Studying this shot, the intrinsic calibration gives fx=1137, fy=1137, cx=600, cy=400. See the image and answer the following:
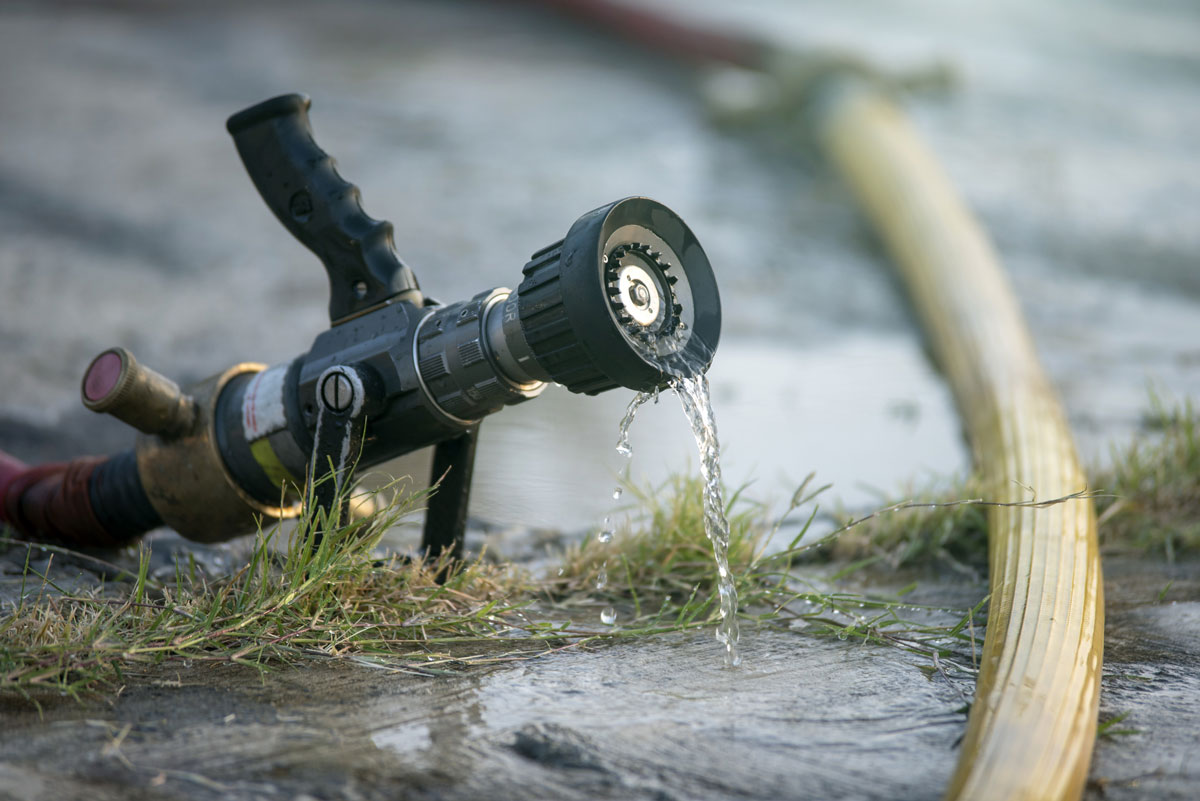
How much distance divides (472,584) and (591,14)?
6437 millimetres

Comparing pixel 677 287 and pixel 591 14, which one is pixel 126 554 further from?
pixel 591 14

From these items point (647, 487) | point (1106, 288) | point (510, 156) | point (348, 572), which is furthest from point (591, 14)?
point (348, 572)

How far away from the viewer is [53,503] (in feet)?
7.58

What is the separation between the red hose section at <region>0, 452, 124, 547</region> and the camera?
2295 mm

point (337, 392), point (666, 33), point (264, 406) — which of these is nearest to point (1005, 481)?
point (337, 392)

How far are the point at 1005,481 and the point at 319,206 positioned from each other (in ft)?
5.20

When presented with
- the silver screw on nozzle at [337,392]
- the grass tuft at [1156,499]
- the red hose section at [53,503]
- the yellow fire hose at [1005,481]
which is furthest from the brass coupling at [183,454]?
the grass tuft at [1156,499]

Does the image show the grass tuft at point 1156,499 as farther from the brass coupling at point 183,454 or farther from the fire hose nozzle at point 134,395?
the fire hose nozzle at point 134,395

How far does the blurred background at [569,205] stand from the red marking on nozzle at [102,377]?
983 mm

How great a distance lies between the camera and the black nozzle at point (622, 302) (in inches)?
→ 67.9

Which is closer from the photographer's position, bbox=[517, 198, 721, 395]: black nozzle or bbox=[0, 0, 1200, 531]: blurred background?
bbox=[517, 198, 721, 395]: black nozzle

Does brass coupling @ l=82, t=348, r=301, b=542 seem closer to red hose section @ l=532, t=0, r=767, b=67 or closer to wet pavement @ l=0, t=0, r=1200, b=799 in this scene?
wet pavement @ l=0, t=0, r=1200, b=799

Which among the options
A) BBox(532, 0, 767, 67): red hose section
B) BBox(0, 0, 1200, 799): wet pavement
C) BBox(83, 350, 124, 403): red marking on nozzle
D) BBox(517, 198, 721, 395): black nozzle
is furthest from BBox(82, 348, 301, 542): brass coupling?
BBox(532, 0, 767, 67): red hose section

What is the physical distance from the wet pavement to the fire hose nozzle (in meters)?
0.61
